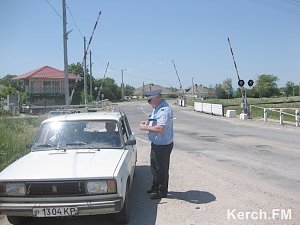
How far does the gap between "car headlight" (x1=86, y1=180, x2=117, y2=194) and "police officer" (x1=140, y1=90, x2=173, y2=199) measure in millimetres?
1839

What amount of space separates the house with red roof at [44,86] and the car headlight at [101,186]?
59582 mm

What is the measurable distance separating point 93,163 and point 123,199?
0.69m

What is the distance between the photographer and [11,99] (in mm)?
48469

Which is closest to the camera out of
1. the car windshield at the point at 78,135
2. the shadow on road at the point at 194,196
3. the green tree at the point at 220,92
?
the car windshield at the point at 78,135

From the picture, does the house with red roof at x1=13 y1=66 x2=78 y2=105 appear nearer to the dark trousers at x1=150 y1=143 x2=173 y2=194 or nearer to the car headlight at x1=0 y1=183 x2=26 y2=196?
the dark trousers at x1=150 y1=143 x2=173 y2=194

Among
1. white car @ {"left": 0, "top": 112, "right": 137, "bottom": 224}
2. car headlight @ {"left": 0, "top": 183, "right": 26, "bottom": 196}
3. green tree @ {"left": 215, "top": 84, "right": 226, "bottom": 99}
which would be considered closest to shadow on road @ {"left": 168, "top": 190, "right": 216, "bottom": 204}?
white car @ {"left": 0, "top": 112, "right": 137, "bottom": 224}

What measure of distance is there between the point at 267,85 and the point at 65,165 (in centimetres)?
15858

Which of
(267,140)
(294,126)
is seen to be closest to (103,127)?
(267,140)

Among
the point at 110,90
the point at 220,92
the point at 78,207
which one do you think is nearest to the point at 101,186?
the point at 78,207

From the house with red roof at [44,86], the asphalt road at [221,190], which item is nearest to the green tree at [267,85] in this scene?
the house with red roof at [44,86]

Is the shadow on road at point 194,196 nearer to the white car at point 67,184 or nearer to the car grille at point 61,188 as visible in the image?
the white car at point 67,184

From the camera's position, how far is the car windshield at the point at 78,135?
23.6 feet

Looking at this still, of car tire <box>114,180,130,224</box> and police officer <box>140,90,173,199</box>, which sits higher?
police officer <box>140,90,173,199</box>

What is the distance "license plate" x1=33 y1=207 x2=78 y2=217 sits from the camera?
5617mm
